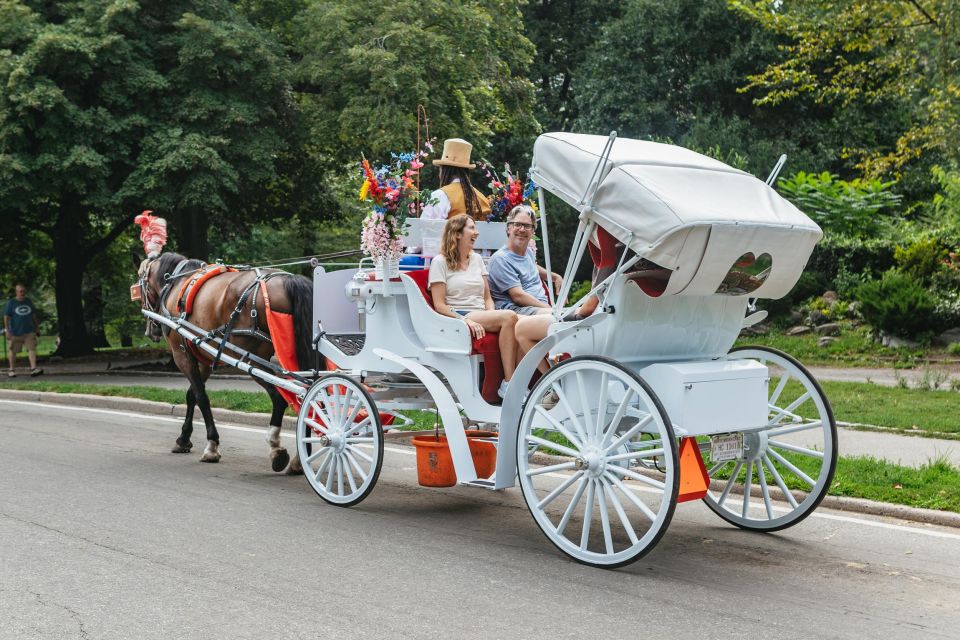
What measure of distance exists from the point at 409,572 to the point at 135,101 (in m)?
15.2

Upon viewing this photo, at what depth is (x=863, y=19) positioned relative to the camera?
1773cm

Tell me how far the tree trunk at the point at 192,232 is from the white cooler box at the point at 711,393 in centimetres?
1677

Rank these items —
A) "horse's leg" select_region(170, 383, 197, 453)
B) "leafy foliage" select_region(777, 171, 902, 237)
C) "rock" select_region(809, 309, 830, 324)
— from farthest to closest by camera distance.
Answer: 1. "leafy foliage" select_region(777, 171, 902, 237)
2. "rock" select_region(809, 309, 830, 324)
3. "horse's leg" select_region(170, 383, 197, 453)

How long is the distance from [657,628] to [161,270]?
7423mm

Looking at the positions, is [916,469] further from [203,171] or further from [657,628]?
[203,171]

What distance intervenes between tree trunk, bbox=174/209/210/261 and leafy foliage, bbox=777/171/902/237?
12.1 metres

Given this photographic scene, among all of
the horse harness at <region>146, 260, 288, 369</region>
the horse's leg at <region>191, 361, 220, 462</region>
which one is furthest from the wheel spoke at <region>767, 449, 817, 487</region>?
the horse's leg at <region>191, 361, 220, 462</region>

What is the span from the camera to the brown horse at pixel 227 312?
8.98 metres

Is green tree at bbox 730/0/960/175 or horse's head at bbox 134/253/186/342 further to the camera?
green tree at bbox 730/0/960/175

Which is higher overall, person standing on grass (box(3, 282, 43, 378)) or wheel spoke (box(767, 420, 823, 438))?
person standing on grass (box(3, 282, 43, 378))

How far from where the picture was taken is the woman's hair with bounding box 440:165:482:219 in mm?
8234

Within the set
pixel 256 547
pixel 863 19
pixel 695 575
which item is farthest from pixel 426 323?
pixel 863 19

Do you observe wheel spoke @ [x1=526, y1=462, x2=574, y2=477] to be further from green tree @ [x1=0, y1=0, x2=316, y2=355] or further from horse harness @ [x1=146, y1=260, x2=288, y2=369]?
green tree @ [x1=0, y1=0, x2=316, y2=355]

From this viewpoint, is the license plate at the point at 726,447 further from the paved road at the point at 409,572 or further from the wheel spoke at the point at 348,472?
the wheel spoke at the point at 348,472
